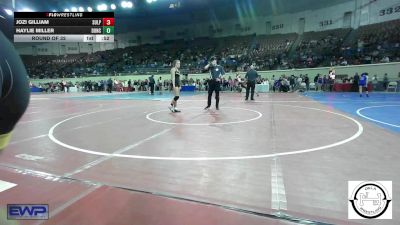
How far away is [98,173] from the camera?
382cm

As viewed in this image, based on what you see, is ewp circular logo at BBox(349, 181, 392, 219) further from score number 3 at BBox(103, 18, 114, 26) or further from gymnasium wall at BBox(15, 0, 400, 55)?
gymnasium wall at BBox(15, 0, 400, 55)

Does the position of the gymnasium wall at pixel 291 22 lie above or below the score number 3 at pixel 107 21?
above

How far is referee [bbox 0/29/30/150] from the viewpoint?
1.50 m

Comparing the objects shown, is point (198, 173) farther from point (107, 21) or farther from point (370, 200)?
point (107, 21)

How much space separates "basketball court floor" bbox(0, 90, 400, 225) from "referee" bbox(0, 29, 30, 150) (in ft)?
4.09

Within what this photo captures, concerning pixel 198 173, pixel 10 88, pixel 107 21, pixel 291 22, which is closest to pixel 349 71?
pixel 291 22

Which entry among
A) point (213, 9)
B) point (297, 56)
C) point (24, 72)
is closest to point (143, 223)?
point (24, 72)

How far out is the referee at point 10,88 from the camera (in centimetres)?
150

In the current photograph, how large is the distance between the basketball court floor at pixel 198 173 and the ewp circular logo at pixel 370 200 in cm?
9

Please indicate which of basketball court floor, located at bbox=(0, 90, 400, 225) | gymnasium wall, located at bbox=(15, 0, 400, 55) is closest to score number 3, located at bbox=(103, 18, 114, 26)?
basketball court floor, located at bbox=(0, 90, 400, 225)

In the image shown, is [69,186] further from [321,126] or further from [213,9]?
[213,9]
